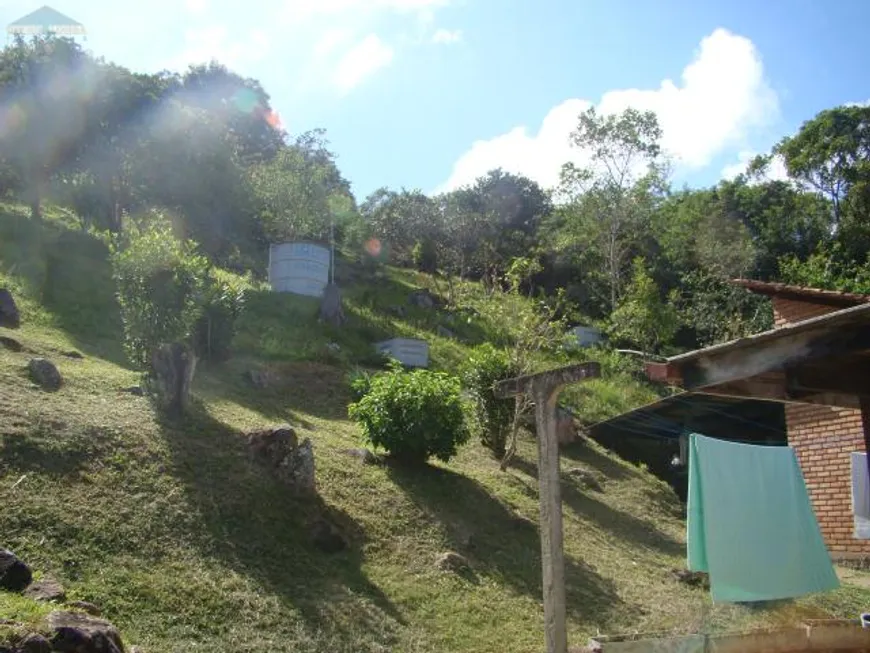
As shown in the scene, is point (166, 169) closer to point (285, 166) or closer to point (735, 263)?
point (285, 166)

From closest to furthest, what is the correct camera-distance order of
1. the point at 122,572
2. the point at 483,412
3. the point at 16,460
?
the point at 122,572
the point at 16,460
the point at 483,412

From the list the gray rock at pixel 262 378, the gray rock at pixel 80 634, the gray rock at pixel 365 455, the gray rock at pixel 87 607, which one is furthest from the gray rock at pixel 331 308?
the gray rock at pixel 80 634

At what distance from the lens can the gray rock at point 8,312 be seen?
13594mm

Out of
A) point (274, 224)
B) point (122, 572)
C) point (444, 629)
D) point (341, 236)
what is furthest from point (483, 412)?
point (341, 236)

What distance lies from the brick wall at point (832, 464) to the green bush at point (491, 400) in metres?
4.37

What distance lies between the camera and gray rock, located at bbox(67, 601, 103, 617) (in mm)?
5590

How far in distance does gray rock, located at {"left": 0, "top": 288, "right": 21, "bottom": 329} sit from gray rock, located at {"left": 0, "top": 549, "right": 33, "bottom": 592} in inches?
345

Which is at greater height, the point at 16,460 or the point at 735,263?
the point at 735,263

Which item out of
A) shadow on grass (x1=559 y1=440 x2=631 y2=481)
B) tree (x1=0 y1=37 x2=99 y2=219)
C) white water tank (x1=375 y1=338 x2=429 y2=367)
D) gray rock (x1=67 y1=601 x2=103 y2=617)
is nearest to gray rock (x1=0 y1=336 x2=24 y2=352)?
gray rock (x1=67 y1=601 x2=103 y2=617)

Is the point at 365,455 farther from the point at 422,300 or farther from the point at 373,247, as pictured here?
the point at 373,247

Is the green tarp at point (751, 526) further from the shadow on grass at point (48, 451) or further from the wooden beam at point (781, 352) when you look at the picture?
the shadow on grass at point (48, 451)

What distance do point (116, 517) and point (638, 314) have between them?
65.2ft

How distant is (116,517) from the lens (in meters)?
Answer: 7.38

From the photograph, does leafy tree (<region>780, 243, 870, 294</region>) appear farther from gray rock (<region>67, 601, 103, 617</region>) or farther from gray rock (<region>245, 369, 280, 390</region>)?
gray rock (<region>67, 601, 103, 617</region>)
